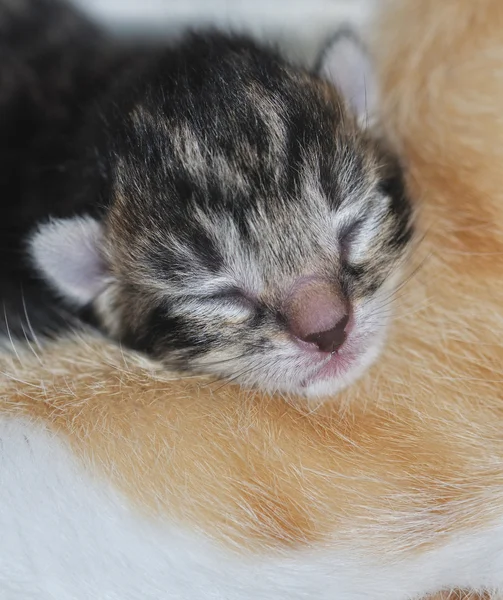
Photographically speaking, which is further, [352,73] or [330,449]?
[352,73]

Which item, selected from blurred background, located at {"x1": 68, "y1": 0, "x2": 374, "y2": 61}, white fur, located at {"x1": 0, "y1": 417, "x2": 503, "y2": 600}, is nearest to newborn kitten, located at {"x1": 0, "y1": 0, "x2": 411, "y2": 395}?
white fur, located at {"x1": 0, "y1": 417, "x2": 503, "y2": 600}

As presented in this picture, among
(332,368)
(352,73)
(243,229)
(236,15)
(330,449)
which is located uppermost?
(236,15)

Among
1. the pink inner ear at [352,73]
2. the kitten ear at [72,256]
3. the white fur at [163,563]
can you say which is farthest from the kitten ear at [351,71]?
the white fur at [163,563]

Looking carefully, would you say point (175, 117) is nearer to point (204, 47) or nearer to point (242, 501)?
point (204, 47)

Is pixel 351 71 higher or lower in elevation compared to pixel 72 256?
higher

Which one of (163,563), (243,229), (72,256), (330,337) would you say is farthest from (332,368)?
(72,256)

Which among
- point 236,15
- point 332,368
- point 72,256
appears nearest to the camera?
point 332,368

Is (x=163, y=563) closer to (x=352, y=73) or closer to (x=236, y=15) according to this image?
(x=352, y=73)

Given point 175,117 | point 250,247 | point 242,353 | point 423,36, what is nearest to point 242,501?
point 242,353
